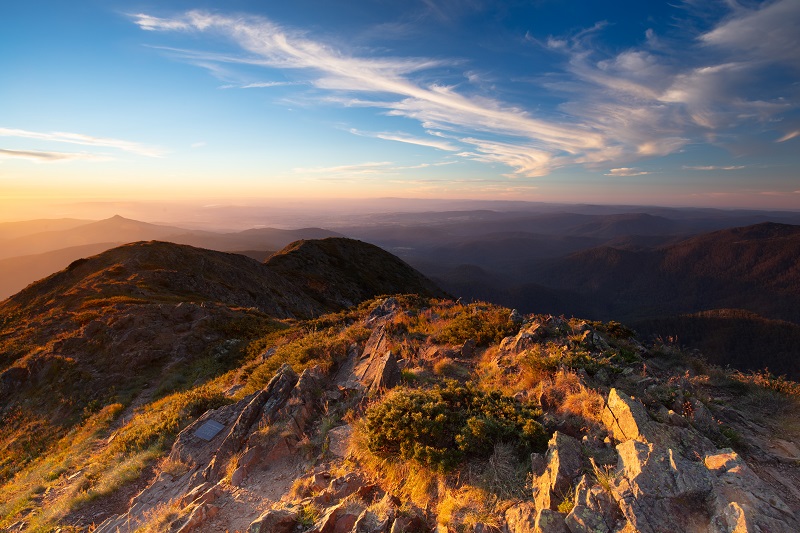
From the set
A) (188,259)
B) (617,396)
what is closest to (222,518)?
(617,396)

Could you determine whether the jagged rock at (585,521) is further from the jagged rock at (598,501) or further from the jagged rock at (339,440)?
the jagged rock at (339,440)

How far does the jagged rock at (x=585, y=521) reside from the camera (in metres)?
3.95

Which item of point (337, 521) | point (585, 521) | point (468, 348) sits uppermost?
point (585, 521)

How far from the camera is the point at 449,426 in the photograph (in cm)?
636

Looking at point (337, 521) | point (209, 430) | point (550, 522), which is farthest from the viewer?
point (209, 430)

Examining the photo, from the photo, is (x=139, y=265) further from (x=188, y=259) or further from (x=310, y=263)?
(x=310, y=263)

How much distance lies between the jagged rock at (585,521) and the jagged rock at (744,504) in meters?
1.13

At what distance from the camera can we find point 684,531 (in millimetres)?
3824

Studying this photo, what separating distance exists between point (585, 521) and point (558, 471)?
2.45 feet

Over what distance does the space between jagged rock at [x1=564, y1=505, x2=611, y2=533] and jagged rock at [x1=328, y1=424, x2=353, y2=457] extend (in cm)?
442

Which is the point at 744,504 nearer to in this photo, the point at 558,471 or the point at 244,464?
the point at 558,471

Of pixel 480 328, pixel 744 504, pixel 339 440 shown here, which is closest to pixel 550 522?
pixel 744 504

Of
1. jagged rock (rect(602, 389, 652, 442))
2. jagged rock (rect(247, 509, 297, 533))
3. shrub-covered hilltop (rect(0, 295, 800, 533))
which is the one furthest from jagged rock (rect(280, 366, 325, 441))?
jagged rock (rect(602, 389, 652, 442))

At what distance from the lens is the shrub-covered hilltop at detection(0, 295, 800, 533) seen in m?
4.36
